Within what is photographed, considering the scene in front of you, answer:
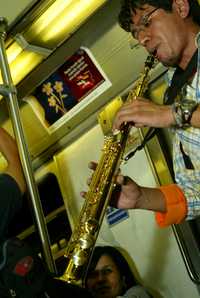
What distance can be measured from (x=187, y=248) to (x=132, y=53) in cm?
117

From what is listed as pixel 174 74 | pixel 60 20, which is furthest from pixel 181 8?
pixel 60 20

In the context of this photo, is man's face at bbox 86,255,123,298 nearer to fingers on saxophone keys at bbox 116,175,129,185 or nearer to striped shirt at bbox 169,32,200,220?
striped shirt at bbox 169,32,200,220

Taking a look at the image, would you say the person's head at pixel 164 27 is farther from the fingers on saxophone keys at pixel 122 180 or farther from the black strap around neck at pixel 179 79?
the fingers on saxophone keys at pixel 122 180

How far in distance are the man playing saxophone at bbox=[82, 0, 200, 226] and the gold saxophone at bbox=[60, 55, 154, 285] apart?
7cm

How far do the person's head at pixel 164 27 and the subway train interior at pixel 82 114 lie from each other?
8.2 inches

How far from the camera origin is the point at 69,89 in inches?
100

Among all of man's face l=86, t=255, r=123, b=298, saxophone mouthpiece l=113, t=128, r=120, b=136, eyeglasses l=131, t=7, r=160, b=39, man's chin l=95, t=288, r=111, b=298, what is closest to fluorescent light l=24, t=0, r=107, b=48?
eyeglasses l=131, t=7, r=160, b=39

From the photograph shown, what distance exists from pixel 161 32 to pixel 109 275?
1.60 metres

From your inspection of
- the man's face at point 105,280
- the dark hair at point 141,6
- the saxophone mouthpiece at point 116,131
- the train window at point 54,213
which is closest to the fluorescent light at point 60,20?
the dark hair at point 141,6

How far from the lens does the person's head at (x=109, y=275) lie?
2.41 metres

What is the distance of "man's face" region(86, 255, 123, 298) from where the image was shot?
2434 mm

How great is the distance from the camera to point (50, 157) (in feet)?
9.93

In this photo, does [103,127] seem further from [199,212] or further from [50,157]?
[199,212]

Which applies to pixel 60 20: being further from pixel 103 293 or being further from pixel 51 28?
pixel 103 293
